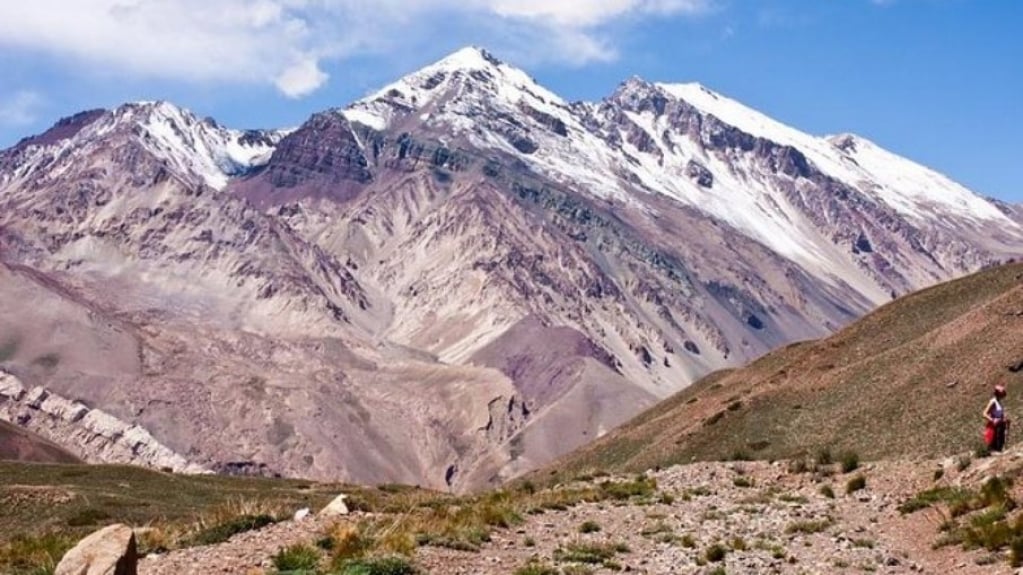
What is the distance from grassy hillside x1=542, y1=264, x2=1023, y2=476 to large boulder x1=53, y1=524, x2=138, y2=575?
30.9 metres

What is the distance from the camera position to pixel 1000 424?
3331 centimetres

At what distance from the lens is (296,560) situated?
20.7 meters

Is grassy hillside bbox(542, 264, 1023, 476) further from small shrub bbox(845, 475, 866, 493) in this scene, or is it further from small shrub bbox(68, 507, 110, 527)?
small shrub bbox(68, 507, 110, 527)

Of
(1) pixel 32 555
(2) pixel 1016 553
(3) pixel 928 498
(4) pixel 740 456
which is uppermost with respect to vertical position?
(1) pixel 32 555

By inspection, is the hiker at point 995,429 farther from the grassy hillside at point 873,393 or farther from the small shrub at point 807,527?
the small shrub at point 807,527

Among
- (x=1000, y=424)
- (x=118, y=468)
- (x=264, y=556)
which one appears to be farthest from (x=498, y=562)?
(x=118, y=468)

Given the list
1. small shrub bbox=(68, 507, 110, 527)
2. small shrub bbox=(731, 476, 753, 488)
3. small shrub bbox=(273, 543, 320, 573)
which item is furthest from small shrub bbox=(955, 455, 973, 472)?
small shrub bbox=(68, 507, 110, 527)

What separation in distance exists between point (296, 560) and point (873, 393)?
39.1m

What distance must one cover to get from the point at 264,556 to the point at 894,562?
1370 centimetres

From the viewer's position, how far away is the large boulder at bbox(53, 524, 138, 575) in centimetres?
1717

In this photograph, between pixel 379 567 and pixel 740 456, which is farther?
pixel 740 456

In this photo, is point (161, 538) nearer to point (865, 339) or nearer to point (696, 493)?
point (696, 493)

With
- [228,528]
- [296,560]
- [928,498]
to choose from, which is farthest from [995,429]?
[228,528]

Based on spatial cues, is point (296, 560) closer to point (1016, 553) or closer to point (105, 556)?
point (105, 556)
